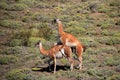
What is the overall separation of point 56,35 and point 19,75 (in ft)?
23.1

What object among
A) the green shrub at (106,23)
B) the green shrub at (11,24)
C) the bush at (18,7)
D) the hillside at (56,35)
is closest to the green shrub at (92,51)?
the hillside at (56,35)

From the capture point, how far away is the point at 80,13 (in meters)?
28.8

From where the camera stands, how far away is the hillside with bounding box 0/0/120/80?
Answer: 15062mm

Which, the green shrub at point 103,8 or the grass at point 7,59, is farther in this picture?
the green shrub at point 103,8

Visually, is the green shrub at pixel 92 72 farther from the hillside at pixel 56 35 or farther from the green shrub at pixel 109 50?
the green shrub at pixel 109 50

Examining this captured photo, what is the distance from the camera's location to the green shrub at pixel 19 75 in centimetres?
1465

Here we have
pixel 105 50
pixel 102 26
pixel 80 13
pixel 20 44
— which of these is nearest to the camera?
pixel 105 50

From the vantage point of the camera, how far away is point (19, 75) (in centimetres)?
1480

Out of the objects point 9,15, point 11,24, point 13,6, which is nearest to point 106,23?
point 11,24

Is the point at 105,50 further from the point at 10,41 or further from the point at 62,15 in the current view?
the point at 62,15

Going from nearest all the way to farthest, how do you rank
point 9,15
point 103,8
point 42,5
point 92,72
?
point 92,72 → point 9,15 → point 103,8 → point 42,5

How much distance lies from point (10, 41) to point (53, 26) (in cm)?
496

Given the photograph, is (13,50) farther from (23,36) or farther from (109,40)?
(109,40)

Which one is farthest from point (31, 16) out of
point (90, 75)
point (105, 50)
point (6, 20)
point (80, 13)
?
point (90, 75)
